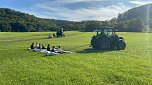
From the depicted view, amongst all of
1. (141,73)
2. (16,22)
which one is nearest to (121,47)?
(141,73)

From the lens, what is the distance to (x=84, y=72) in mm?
14961

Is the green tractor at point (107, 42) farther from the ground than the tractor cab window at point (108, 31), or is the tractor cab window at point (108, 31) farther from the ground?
the tractor cab window at point (108, 31)

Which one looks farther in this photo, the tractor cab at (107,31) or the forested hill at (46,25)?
the forested hill at (46,25)

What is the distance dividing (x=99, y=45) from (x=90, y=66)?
1090cm

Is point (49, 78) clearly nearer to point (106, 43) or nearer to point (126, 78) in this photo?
point (126, 78)

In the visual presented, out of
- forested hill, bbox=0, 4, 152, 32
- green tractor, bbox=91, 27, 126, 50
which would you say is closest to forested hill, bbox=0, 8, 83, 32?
forested hill, bbox=0, 4, 152, 32

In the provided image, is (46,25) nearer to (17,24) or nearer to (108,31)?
(17,24)

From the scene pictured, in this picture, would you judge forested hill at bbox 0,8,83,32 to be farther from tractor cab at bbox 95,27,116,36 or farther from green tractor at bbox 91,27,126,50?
green tractor at bbox 91,27,126,50

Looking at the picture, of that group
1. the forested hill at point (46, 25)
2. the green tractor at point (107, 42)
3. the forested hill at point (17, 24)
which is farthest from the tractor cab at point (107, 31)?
the forested hill at point (17, 24)

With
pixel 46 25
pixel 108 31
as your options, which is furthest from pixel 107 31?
pixel 46 25

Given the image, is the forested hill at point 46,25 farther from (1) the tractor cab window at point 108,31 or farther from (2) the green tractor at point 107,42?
(2) the green tractor at point 107,42

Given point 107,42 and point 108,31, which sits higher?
point 108,31

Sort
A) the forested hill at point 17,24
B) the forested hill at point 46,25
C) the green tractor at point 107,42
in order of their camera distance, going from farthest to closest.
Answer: the forested hill at point 17,24 < the forested hill at point 46,25 < the green tractor at point 107,42

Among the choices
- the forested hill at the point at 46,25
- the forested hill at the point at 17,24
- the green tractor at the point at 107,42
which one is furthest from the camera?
the forested hill at the point at 17,24
